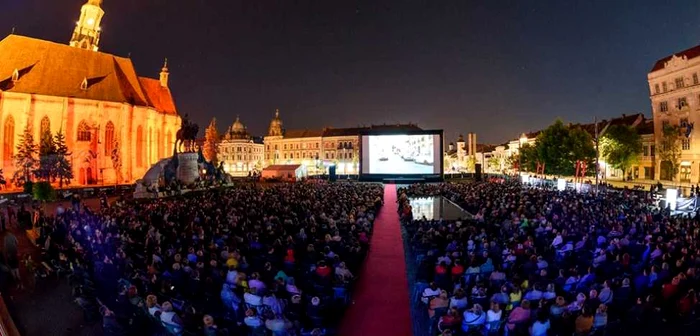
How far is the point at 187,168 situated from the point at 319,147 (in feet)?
204

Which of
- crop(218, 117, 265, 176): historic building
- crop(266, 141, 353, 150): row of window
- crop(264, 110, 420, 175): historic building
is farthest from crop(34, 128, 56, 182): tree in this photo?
crop(218, 117, 265, 176): historic building

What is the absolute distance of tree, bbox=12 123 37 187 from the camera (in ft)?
128

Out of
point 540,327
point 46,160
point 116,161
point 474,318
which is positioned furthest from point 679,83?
point 46,160

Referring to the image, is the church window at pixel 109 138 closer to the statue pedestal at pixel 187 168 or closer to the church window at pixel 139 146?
the church window at pixel 139 146

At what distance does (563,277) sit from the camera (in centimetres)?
884

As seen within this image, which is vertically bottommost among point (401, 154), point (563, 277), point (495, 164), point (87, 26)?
point (563, 277)

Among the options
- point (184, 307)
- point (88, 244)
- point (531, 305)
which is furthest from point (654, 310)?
point (88, 244)

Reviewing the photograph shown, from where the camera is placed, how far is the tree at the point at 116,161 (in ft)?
157

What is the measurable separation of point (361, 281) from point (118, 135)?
4593 cm

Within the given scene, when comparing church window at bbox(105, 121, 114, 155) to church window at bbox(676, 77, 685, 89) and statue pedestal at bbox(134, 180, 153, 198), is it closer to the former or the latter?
statue pedestal at bbox(134, 180, 153, 198)

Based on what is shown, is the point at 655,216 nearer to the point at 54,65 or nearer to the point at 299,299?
the point at 299,299

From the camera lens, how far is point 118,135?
48562 millimetres

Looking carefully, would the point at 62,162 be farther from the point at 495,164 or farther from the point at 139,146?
the point at 495,164

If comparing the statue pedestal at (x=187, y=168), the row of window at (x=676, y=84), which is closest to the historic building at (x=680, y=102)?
the row of window at (x=676, y=84)
